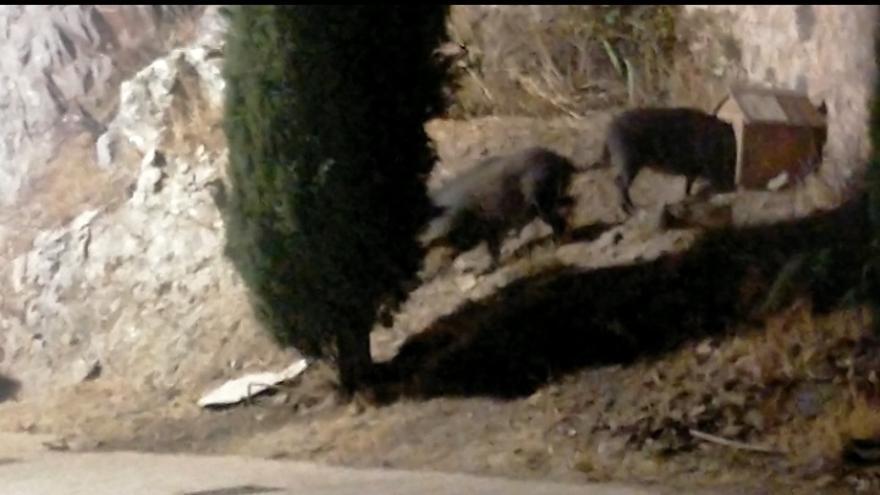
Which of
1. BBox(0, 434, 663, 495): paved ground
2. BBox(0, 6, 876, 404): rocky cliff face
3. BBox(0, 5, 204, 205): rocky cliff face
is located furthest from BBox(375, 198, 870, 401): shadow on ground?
BBox(0, 5, 204, 205): rocky cliff face

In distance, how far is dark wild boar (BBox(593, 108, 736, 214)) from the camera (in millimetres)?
9250

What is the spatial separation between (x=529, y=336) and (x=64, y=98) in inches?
246

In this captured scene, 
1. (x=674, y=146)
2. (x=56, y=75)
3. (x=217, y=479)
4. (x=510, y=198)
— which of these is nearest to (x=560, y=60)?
(x=674, y=146)

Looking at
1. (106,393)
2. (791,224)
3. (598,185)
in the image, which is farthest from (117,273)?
(791,224)

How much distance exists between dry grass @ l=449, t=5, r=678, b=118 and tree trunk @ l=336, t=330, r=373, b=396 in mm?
2185

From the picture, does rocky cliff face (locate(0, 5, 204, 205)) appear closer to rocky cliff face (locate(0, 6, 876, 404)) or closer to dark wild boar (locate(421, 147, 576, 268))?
rocky cliff face (locate(0, 6, 876, 404))

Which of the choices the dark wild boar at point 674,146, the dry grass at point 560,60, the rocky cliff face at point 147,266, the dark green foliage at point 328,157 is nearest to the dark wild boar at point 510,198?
the dark wild boar at point 674,146

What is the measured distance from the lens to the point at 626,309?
831cm

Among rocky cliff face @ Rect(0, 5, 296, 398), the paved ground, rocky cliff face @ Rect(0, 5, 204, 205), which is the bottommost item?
the paved ground

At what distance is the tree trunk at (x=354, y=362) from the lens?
816 centimetres

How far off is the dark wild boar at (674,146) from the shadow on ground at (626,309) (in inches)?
28.0

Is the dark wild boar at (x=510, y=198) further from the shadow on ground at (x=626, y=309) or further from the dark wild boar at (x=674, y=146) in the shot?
the shadow on ground at (x=626, y=309)

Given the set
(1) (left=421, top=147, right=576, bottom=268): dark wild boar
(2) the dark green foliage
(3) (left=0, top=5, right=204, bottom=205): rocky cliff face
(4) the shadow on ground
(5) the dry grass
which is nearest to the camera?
(2) the dark green foliage

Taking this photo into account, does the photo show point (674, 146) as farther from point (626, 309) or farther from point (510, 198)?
point (626, 309)
